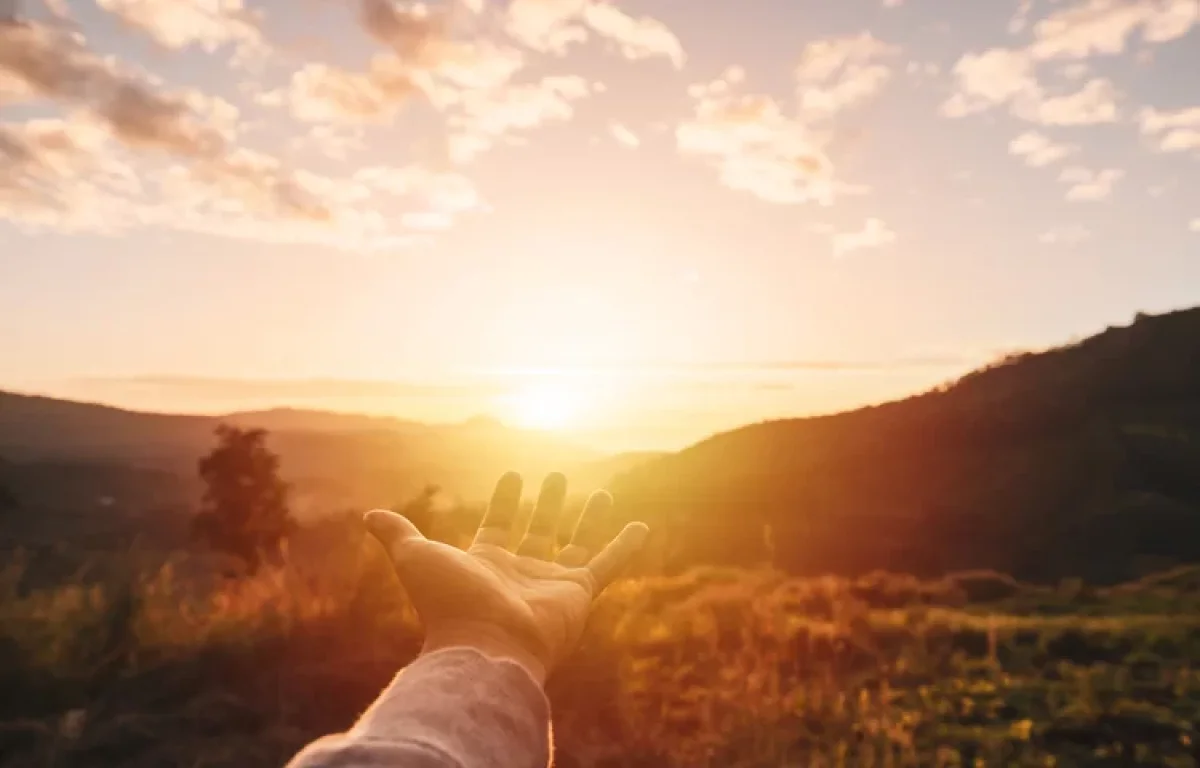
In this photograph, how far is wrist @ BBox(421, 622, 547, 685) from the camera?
6.57 ft

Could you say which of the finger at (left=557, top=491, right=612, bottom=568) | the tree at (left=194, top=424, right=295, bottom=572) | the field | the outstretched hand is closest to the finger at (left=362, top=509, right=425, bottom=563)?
the outstretched hand

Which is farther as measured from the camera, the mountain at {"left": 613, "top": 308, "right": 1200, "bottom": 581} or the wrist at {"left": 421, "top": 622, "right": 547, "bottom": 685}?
the mountain at {"left": 613, "top": 308, "right": 1200, "bottom": 581}

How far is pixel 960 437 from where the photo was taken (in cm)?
3509

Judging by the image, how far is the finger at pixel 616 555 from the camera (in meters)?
2.91

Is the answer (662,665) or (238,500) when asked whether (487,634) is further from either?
(238,500)

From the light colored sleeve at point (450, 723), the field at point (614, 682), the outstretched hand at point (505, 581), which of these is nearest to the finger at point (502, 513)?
the outstretched hand at point (505, 581)

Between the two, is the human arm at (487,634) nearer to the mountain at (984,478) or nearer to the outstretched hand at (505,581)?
the outstretched hand at (505,581)

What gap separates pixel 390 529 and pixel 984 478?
3471 centimetres

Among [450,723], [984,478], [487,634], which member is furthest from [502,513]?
[984,478]

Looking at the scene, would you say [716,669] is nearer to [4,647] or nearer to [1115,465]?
[4,647]

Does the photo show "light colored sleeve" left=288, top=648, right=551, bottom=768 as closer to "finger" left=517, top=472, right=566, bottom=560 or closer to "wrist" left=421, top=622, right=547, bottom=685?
"wrist" left=421, top=622, right=547, bottom=685

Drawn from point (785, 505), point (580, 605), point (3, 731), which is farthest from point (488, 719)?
point (785, 505)

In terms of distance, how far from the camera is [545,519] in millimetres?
3215

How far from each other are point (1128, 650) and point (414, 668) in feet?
28.6
